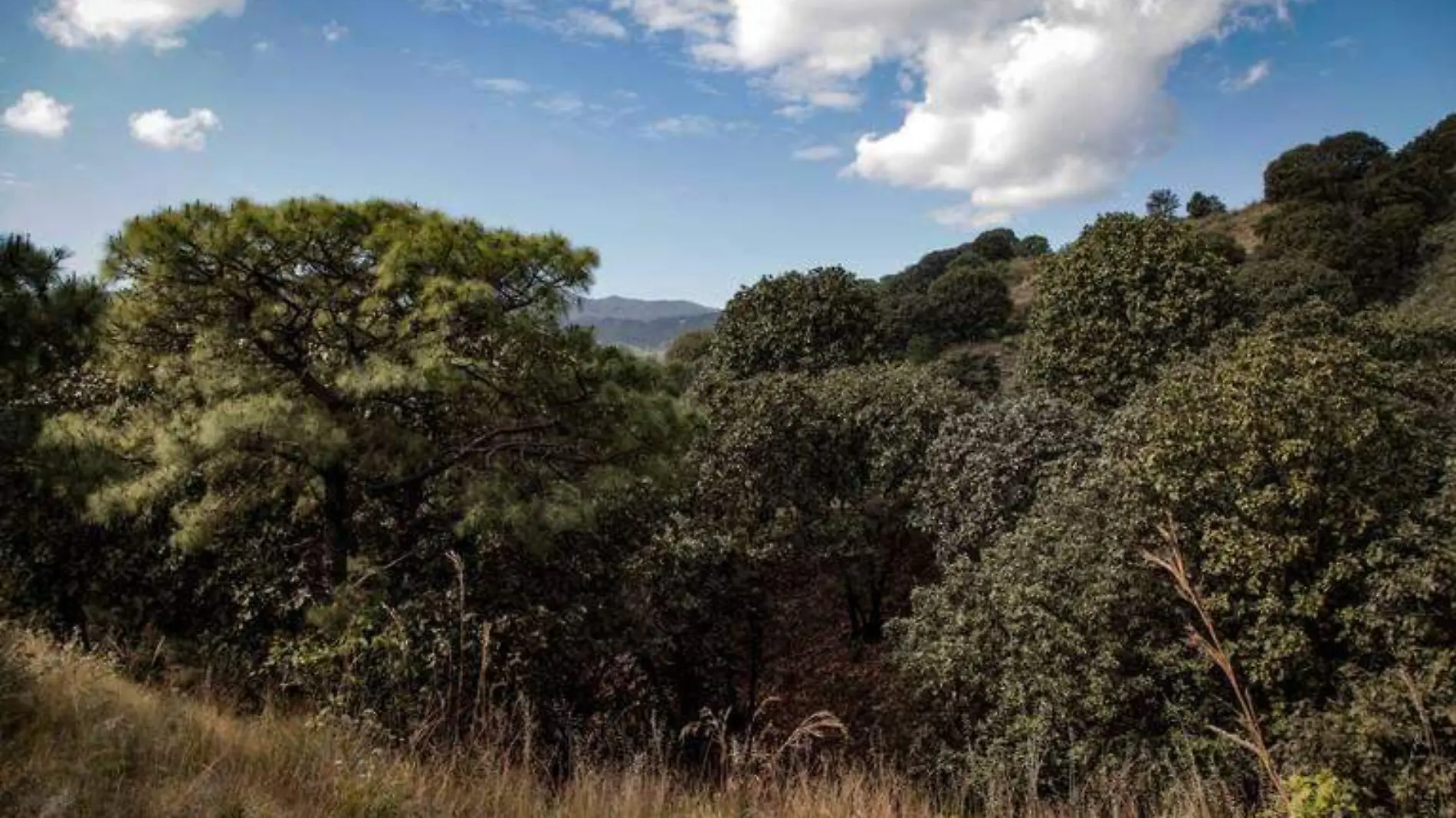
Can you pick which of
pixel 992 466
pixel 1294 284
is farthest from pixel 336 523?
pixel 1294 284

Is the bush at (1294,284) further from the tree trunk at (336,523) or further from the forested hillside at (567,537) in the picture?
the tree trunk at (336,523)

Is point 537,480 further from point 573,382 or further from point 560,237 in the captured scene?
point 560,237

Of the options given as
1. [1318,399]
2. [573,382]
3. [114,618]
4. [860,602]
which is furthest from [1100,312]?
[114,618]

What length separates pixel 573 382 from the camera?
10375 millimetres

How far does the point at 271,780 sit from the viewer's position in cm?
370

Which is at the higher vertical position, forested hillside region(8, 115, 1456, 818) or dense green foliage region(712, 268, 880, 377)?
dense green foliage region(712, 268, 880, 377)

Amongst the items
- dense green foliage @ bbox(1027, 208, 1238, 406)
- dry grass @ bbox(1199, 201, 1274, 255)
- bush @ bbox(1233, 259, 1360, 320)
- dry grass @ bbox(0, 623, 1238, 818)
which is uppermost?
dry grass @ bbox(1199, 201, 1274, 255)

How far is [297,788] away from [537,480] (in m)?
6.26

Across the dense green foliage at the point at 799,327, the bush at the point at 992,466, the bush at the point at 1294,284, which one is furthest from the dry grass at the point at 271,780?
the bush at the point at 1294,284

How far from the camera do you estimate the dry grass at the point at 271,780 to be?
3367mm

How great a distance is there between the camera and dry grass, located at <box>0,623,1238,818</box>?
337cm

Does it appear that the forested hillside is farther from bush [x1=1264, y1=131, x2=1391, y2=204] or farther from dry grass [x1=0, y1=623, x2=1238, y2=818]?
bush [x1=1264, y1=131, x2=1391, y2=204]

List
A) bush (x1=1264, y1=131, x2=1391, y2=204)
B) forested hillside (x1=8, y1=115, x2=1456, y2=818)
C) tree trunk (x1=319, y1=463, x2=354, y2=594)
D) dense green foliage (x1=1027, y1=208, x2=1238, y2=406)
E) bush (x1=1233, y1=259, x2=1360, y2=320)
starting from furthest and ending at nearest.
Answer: bush (x1=1264, y1=131, x2=1391, y2=204), bush (x1=1233, y1=259, x2=1360, y2=320), dense green foliage (x1=1027, y1=208, x2=1238, y2=406), tree trunk (x1=319, y1=463, x2=354, y2=594), forested hillside (x1=8, y1=115, x2=1456, y2=818)

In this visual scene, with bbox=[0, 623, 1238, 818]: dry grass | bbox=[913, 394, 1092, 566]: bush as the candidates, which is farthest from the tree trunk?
bbox=[913, 394, 1092, 566]: bush
